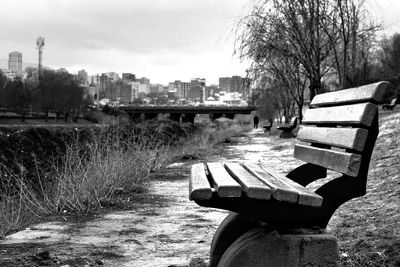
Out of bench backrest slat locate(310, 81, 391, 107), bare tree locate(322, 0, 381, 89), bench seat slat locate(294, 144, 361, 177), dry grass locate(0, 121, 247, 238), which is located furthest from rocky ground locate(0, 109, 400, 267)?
bare tree locate(322, 0, 381, 89)

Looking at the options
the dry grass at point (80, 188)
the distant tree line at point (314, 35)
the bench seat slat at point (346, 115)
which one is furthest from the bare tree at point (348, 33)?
the bench seat slat at point (346, 115)

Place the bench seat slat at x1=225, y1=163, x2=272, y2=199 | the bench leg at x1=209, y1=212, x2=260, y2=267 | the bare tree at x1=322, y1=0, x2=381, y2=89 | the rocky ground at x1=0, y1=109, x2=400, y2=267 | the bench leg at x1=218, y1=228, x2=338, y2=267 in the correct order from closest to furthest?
the bench seat slat at x1=225, y1=163, x2=272, y2=199, the bench leg at x1=218, y1=228, x2=338, y2=267, the bench leg at x1=209, y1=212, x2=260, y2=267, the rocky ground at x1=0, y1=109, x2=400, y2=267, the bare tree at x1=322, y1=0, x2=381, y2=89

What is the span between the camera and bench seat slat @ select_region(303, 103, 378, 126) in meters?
2.83

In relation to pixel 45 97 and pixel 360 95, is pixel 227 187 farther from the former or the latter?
pixel 45 97

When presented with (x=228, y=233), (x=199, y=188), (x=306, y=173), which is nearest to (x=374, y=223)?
(x=306, y=173)

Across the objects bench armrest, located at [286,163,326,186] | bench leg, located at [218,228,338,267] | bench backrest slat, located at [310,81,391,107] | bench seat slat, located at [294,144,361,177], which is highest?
bench backrest slat, located at [310,81,391,107]

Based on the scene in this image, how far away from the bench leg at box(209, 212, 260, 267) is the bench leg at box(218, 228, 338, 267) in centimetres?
52

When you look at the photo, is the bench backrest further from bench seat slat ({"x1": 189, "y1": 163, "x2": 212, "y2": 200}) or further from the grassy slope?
bench seat slat ({"x1": 189, "y1": 163, "x2": 212, "y2": 200})

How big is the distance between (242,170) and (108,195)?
12.2 ft

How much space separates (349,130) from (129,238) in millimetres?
2372

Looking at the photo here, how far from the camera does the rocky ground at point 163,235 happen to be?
366 centimetres

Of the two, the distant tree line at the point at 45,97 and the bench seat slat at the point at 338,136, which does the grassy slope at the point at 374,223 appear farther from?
the distant tree line at the point at 45,97

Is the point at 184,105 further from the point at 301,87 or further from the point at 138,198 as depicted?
the point at 138,198

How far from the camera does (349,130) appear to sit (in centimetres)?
297
